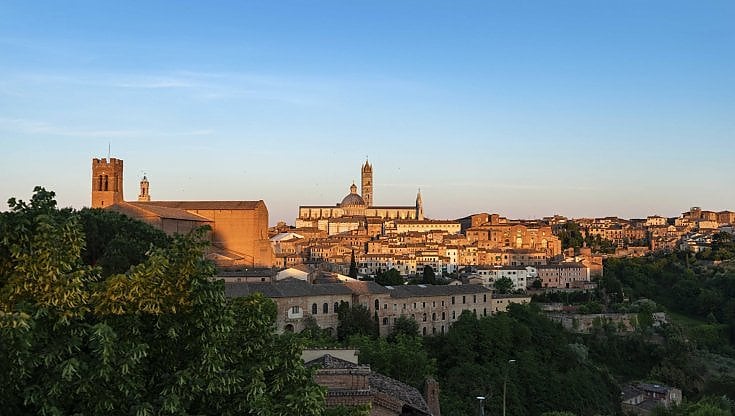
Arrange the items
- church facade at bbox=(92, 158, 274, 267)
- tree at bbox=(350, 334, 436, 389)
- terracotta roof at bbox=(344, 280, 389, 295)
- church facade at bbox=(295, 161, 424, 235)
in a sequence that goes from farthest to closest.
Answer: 1. church facade at bbox=(295, 161, 424, 235)
2. church facade at bbox=(92, 158, 274, 267)
3. terracotta roof at bbox=(344, 280, 389, 295)
4. tree at bbox=(350, 334, 436, 389)

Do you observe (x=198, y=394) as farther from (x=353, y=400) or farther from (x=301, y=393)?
(x=353, y=400)

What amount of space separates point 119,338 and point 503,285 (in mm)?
58955

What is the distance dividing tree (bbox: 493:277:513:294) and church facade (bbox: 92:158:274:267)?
1811 cm

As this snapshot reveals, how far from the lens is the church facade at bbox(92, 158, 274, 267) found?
54.0m

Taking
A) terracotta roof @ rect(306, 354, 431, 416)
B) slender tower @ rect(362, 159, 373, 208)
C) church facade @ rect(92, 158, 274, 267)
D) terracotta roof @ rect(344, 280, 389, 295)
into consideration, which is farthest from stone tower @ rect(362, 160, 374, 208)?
terracotta roof @ rect(306, 354, 431, 416)

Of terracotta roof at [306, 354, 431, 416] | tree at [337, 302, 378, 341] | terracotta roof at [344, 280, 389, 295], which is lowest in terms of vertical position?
tree at [337, 302, 378, 341]

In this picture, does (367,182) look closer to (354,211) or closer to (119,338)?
(354,211)

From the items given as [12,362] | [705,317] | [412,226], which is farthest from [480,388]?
[412,226]

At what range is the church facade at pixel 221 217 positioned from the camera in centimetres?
5400

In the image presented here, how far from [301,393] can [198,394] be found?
0.91m

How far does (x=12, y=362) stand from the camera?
6238 millimetres

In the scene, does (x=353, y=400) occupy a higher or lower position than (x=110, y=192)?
lower

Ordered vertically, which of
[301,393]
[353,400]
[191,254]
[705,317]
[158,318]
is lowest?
[705,317]

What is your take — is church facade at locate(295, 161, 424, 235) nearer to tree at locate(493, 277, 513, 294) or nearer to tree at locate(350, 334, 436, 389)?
tree at locate(493, 277, 513, 294)
